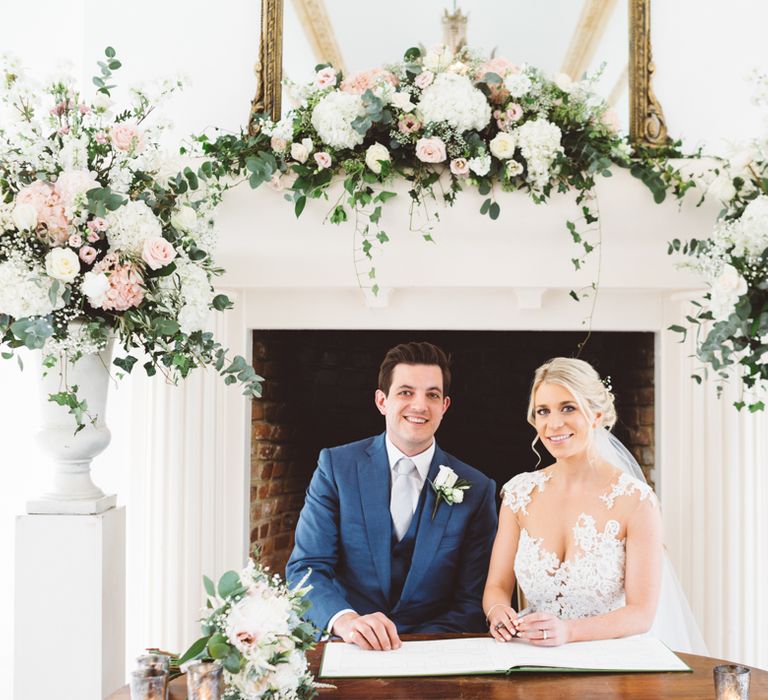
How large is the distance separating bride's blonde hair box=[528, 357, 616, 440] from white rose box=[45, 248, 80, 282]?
1315 millimetres

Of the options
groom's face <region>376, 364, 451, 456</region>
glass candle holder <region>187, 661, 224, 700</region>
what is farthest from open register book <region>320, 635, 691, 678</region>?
groom's face <region>376, 364, 451, 456</region>

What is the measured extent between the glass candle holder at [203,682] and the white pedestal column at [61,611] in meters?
0.84

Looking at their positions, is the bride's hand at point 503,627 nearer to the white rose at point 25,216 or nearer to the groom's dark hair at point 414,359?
the groom's dark hair at point 414,359

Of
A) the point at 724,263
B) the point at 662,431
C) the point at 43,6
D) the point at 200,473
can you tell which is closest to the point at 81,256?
the point at 200,473

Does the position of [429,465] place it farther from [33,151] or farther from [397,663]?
[33,151]

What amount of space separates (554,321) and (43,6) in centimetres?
199

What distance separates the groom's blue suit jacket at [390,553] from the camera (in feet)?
7.73

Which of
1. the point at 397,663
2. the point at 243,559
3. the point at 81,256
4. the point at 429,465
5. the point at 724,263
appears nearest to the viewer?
the point at 397,663

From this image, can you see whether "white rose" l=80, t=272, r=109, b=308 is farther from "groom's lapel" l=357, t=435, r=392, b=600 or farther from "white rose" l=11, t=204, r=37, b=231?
"groom's lapel" l=357, t=435, r=392, b=600

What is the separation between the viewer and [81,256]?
184 cm

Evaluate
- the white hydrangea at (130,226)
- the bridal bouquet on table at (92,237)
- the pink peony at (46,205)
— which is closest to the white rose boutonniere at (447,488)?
the bridal bouquet on table at (92,237)

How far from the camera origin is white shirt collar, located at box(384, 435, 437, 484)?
8.03 ft

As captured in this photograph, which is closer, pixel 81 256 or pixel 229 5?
pixel 81 256

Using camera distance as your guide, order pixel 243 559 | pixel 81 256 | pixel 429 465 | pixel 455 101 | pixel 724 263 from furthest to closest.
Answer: pixel 243 559
pixel 429 465
pixel 455 101
pixel 724 263
pixel 81 256
